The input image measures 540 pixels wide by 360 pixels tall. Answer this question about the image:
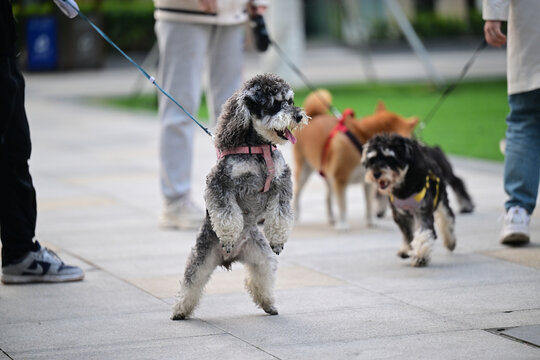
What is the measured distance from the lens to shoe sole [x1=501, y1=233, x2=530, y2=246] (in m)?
6.60

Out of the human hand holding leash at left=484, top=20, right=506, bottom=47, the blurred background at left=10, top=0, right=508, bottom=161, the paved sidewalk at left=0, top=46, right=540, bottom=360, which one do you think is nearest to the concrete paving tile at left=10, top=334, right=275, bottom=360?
the paved sidewalk at left=0, top=46, right=540, bottom=360

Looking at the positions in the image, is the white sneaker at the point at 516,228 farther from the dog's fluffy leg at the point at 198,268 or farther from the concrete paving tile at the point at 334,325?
the dog's fluffy leg at the point at 198,268

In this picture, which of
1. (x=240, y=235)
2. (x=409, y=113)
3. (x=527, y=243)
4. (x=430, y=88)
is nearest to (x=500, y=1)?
(x=527, y=243)

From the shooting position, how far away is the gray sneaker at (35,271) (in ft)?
19.5

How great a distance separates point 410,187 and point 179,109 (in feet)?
7.37

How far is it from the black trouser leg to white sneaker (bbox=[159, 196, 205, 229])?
1.86 metres

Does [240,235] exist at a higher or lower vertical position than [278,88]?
lower

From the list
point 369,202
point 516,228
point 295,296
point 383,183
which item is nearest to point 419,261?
point 383,183

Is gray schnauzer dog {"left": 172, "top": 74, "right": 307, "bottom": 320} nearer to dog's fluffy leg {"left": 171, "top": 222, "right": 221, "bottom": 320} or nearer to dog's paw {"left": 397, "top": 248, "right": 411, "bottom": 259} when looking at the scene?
dog's fluffy leg {"left": 171, "top": 222, "right": 221, "bottom": 320}

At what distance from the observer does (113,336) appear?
4.80m

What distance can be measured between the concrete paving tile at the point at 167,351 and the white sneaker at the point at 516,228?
8.83ft

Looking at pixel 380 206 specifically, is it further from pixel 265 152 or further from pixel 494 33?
pixel 265 152

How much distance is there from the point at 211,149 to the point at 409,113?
4.12 m

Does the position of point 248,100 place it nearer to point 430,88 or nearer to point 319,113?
point 319,113
